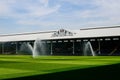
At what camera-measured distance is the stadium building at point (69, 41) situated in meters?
75.9

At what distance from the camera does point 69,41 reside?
87938mm

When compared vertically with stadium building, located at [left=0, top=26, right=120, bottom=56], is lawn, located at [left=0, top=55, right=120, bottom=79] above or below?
below

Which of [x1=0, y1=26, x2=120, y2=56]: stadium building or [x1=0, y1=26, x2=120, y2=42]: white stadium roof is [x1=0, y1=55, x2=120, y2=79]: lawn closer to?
[x1=0, y1=26, x2=120, y2=56]: stadium building

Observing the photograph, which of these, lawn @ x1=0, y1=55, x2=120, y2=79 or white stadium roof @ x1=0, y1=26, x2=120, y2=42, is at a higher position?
white stadium roof @ x1=0, y1=26, x2=120, y2=42

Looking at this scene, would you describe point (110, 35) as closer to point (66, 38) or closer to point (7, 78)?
point (66, 38)

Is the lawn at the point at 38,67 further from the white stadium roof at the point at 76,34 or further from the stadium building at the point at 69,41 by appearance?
the white stadium roof at the point at 76,34

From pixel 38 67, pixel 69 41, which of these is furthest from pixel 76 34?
pixel 38 67

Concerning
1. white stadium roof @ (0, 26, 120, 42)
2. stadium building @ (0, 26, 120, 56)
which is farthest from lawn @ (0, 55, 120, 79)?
white stadium roof @ (0, 26, 120, 42)

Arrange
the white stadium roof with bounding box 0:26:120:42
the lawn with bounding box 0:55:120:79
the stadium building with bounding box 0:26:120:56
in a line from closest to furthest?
the lawn with bounding box 0:55:120:79
the white stadium roof with bounding box 0:26:120:42
the stadium building with bounding box 0:26:120:56

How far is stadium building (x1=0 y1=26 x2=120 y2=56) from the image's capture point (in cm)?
7594

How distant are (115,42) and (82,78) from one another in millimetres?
62495

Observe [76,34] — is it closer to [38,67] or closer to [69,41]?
[69,41]

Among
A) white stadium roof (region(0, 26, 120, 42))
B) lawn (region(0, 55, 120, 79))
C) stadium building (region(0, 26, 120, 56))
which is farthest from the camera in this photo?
stadium building (region(0, 26, 120, 56))

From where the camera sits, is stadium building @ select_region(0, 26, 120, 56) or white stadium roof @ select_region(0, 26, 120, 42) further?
stadium building @ select_region(0, 26, 120, 56)
